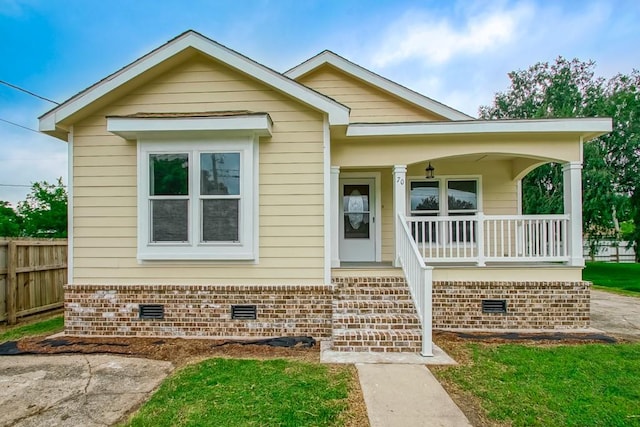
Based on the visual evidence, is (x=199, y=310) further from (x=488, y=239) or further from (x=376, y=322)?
(x=488, y=239)

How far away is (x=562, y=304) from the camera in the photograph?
5965 mm

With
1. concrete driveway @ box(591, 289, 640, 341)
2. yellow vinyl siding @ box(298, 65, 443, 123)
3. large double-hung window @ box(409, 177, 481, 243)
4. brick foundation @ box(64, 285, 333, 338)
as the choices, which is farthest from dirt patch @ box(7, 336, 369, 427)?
yellow vinyl siding @ box(298, 65, 443, 123)

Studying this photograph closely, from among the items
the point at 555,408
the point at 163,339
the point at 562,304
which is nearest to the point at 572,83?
the point at 562,304

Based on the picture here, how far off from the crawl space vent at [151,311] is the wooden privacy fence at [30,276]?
2.79m

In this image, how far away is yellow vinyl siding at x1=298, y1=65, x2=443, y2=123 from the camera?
8258 millimetres

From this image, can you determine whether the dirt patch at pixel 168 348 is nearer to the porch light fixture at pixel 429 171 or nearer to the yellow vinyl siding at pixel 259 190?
the yellow vinyl siding at pixel 259 190

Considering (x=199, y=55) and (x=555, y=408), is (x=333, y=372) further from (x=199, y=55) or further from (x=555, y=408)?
(x=199, y=55)

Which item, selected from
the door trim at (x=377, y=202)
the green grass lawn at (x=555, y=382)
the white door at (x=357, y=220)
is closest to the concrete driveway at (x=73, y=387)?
the green grass lawn at (x=555, y=382)

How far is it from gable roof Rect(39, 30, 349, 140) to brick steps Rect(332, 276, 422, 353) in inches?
103

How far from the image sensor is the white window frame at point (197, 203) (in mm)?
5504

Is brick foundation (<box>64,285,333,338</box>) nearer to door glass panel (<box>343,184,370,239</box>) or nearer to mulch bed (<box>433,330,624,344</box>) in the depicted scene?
mulch bed (<box>433,330,624,344</box>)

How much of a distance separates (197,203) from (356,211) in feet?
11.7

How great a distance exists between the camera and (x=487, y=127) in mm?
5973

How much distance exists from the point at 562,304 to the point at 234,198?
558 centimetres
